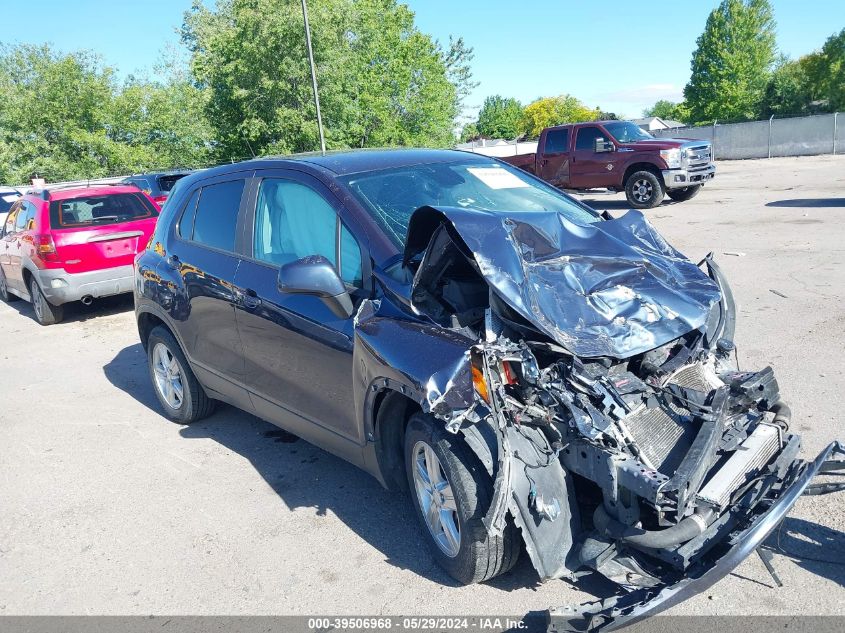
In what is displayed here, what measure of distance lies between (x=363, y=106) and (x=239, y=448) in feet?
84.7

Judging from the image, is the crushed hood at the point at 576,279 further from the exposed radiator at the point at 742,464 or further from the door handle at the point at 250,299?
the door handle at the point at 250,299

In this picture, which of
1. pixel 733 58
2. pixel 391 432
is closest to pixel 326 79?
pixel 391 432

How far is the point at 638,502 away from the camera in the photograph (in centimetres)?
279

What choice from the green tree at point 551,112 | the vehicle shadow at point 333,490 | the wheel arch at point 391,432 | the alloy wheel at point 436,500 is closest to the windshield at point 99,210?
the vehicle shadow at point 333,490

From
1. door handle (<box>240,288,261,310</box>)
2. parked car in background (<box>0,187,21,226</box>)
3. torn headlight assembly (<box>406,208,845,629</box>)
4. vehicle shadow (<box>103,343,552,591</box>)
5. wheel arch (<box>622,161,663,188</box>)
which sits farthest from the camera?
parked car in background (<box>0,187,21,226</box>)

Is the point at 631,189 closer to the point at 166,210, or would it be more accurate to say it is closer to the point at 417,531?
the point at 166,210

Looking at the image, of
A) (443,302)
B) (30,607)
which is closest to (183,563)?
(30,607)

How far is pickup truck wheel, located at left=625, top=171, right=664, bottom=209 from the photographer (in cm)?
1652

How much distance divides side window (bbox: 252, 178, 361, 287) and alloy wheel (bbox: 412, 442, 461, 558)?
3.21 feet

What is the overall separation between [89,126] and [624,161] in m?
27.7

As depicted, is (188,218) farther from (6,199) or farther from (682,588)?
(6,199)

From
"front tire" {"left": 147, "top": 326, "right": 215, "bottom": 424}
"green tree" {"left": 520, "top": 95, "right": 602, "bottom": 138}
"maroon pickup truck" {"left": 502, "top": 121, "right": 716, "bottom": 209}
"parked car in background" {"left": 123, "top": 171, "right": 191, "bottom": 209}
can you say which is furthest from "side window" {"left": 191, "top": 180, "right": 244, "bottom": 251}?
"green tree" {"left": 520, "top": 95, "right": 602, "bottom": 138}

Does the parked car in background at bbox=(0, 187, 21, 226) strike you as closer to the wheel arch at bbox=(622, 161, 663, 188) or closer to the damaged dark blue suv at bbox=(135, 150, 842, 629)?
the wheel arch at bbox=(622, 161, 663, 188)

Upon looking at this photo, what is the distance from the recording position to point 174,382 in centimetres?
575
